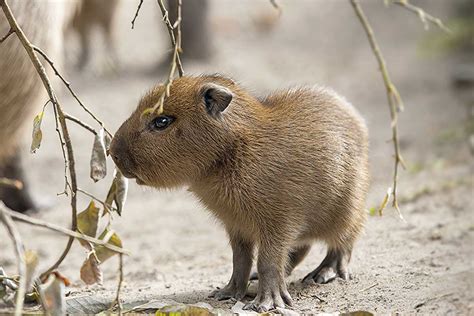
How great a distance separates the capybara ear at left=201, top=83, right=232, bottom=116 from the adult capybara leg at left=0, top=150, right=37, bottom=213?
4.13m

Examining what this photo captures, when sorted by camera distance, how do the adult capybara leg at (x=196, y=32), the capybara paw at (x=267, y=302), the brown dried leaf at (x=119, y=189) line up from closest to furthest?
the capybara paw at (x=267, y=302) < the brown dried leaf at (x=119, y=189) < the adult capybara leg at (x=196, y=32)

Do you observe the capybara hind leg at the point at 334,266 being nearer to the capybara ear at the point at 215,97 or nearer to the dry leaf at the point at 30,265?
the capybara ear at the point at 215,97

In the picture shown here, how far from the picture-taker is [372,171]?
7.88m

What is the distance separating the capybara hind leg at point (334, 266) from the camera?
4254mm

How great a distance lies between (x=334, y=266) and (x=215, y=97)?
1165mm

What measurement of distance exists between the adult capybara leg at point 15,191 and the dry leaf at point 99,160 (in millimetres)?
3914

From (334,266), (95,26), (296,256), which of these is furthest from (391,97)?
(95,26)

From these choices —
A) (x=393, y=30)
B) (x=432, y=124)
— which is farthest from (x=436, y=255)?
(x=393, y=30)

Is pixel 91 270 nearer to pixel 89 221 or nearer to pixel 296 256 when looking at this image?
pixel 89 221

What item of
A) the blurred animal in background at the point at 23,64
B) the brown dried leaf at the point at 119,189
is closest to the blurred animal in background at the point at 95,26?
the blurred animal in background at the point at 23,64

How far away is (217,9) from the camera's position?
15.1 meters

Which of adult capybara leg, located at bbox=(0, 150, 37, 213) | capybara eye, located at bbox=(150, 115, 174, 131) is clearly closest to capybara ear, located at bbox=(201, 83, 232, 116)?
capybara eye, located at bbox=(150, 115, 174, 131)

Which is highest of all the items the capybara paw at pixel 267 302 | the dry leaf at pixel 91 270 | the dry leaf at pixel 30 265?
the dry leaf at pixel 30 265

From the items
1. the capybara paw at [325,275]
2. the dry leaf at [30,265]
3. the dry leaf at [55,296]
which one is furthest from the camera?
the capybara paw at [325,275]
